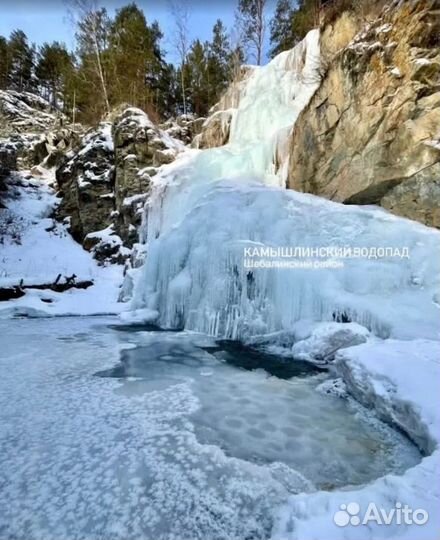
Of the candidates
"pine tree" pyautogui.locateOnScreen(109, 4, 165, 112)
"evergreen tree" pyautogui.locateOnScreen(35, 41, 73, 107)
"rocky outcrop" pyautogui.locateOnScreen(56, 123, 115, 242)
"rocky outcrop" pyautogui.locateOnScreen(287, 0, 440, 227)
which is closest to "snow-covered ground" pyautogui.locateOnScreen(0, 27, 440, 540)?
"rocky outcrop" pyautogui.locateOnScreen(287, 0, 440, 227)

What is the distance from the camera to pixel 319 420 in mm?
2459

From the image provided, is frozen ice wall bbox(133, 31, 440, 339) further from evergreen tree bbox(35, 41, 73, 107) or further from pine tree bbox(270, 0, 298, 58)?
evergreen tree bbox(35, 41, 73, 107)

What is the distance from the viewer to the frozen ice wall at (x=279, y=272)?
14.4ft

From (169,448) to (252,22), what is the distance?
57.7 feet

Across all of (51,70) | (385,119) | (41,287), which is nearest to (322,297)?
(385,119)

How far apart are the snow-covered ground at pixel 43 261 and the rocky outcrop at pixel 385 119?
552 centimetres

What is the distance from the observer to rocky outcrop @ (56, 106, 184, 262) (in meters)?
11.0

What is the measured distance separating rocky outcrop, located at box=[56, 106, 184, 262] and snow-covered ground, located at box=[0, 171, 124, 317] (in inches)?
24.9

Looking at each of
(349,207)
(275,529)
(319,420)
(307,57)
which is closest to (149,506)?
(275,529)

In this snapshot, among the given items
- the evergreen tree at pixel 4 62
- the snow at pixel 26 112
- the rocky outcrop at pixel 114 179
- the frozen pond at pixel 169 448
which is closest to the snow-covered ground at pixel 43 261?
the rocky outcrop at pixel 114 179

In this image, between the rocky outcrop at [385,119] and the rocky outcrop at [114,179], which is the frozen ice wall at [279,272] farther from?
the rocky outcrop at [114,179]

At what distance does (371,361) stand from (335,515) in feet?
5.62

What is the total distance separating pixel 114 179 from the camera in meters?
12.2

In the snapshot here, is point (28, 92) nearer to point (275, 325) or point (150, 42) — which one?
point (150, 42)
